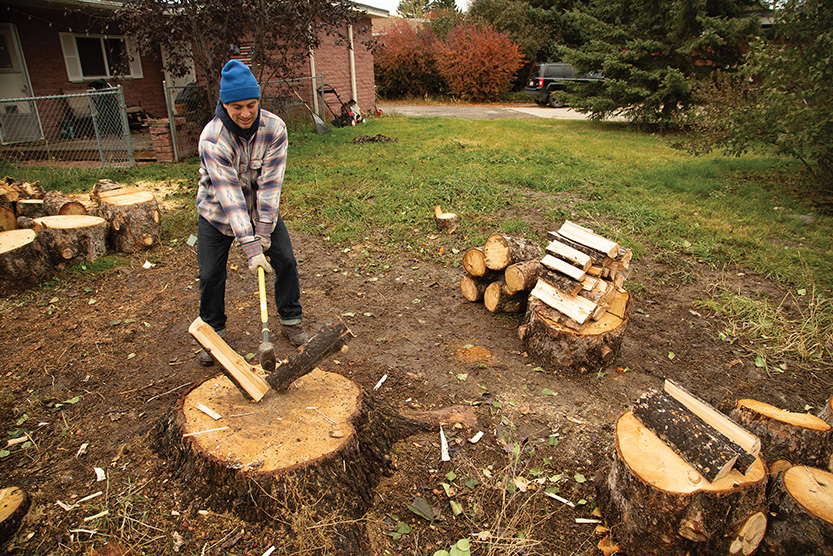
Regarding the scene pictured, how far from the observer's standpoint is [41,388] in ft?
10.6

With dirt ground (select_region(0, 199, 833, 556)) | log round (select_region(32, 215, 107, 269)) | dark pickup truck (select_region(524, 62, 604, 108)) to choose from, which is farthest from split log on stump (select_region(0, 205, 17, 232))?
dark pickup truck (select_region(524, 62, 604, 108))

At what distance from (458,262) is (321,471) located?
3.26 metres

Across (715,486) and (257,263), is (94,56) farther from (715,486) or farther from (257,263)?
(715,486)

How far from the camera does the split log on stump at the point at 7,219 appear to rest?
16.9ft

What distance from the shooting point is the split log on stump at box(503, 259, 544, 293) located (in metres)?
3.86

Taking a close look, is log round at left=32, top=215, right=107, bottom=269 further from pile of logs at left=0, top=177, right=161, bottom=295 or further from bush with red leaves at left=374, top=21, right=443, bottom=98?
bush with red leaves at left=374, top=21, right=443, bottom=98

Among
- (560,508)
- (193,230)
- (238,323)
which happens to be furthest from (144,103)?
(560,508)

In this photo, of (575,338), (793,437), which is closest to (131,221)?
(575,338)

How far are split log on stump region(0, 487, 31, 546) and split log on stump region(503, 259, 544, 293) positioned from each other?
3231 mm

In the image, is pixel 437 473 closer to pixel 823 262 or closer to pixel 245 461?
pixel 245 461

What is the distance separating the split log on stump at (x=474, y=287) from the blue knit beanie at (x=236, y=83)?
2368 mm

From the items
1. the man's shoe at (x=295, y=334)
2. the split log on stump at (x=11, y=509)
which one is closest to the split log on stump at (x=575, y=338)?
the man's shoe at (x=295, y=334)

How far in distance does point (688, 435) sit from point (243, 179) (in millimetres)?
2818

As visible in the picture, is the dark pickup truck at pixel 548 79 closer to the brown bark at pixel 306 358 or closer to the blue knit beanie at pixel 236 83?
the blue knit beanie at pixel 236 83
